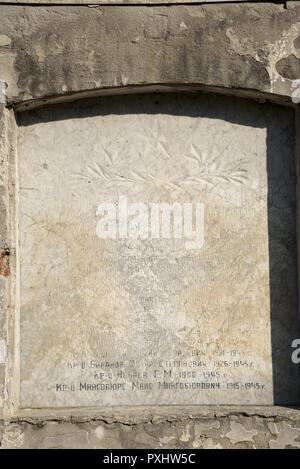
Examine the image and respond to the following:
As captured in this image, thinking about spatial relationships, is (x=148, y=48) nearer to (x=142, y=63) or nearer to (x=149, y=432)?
(x=142, y=63)

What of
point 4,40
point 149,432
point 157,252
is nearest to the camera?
point 149,432

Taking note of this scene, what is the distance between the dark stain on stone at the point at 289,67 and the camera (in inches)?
155

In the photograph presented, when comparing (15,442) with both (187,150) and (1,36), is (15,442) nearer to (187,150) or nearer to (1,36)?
(187,150)

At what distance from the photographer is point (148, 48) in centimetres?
397

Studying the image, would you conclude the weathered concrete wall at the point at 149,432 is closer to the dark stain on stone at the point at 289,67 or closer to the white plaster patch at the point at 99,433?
the white plaster patch at the point at 99,433

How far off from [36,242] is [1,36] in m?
1.20

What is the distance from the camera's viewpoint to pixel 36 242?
411cm

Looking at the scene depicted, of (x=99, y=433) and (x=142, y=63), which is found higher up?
(x=142, y=63)

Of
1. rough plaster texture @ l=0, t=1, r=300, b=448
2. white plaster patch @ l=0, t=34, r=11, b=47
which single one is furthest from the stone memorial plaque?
white plaster patch @ l=0, t=34, r=11, b=47

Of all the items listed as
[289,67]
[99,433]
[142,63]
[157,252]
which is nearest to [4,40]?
[142,63]

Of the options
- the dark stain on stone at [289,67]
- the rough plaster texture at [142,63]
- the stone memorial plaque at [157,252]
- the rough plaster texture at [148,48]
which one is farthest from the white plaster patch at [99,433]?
the dark stain on stone at [289,67]

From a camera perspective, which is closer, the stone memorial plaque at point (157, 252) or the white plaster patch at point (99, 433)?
the white plaster patch at point (99, 433)

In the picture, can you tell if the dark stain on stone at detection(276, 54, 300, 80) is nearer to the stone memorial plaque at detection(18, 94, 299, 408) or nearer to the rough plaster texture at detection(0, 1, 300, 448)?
the rough plaster texture at detection(0, 1, 300, 448)

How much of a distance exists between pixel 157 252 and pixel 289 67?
130 cm
